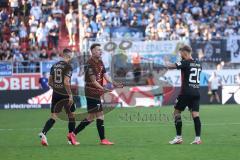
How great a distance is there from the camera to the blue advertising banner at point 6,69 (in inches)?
1267

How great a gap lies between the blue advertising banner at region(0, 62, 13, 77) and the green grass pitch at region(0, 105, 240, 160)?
8.21m

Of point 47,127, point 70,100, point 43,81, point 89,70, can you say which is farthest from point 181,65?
point 43,81

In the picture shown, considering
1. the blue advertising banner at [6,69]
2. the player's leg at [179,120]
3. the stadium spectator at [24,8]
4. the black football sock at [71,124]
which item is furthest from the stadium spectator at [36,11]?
the player's leg at [179,120]

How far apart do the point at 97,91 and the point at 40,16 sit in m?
21.8

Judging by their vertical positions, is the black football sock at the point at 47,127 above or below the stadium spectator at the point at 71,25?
below

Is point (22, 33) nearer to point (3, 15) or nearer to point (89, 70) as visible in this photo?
point (3, 15)

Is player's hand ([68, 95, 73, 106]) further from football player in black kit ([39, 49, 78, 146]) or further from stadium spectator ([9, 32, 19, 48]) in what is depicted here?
stadium spectator ([9, 32, 19, 48])

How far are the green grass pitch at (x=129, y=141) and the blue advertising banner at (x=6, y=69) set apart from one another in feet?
26.9

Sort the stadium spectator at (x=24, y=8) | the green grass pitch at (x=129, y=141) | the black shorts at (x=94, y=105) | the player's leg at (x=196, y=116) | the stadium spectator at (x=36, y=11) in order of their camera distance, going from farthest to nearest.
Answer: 1. the stadium spectator at (x=24, y=8)
2. the stadium spectator at (x=36, y=11)
3. the black shorts at (x=94, y=105)
4. the player's leg at (x=196, y=116)
5. the green grass pitch at (x=129, y=141)

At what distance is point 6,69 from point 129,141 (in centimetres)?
1810

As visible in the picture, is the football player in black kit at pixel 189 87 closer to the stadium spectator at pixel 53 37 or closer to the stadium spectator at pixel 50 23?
the stadium spectator at pixel 53 37

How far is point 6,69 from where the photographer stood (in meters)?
32.3

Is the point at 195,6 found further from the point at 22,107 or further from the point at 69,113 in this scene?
the point at 69,113

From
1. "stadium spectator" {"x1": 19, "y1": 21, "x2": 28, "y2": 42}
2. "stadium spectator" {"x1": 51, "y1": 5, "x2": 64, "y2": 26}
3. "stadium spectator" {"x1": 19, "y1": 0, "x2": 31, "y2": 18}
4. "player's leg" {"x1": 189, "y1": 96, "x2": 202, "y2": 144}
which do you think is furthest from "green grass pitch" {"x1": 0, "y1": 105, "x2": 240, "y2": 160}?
"stadium spectator" {"x1": 51, "y1": 5, "x2": 64, "y2": 26}
